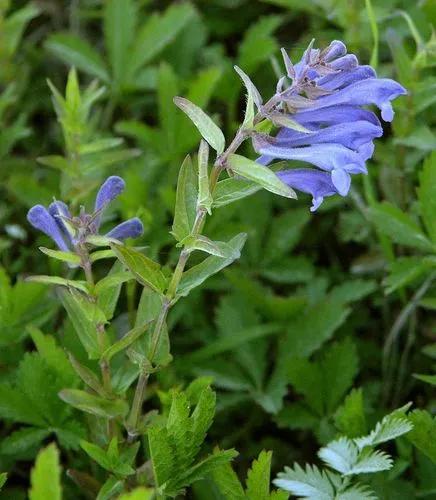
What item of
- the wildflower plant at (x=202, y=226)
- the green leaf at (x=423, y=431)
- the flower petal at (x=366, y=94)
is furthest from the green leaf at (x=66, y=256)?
the green leaf at (x=423, y=431)

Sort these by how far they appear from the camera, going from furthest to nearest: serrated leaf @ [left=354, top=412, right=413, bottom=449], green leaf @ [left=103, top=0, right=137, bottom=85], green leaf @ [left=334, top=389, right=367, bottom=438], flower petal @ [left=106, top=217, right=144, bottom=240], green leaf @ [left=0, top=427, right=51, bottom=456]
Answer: green leaf @ [left=103, top=0, right=137, bottom=85], green leaf @ [left=0, top=427, right=51, bottom=456], green leaf @ [left=334, top=389, right=367, bottom=438], flower petal @ [left=106, top=217, right=144, bottom=240], serrated leaf @ [left=354, top=412, right=413, bottom=449]

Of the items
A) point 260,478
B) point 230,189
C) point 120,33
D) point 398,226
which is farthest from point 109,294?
point 120,33

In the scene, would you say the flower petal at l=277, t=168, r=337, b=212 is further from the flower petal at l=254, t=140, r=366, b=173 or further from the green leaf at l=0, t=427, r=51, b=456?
the green leaf at l=0, t=427, r=51, b=456

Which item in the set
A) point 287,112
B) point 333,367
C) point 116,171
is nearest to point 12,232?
point 116,171

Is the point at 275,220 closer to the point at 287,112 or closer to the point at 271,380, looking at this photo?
the point at 271,380

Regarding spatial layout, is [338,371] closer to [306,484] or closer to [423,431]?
[423,431]

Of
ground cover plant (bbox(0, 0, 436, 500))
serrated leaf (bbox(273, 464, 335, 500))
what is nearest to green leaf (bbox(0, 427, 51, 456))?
ground cover plant (bbox(0, 0, 436, 500))

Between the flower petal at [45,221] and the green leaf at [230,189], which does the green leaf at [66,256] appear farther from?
Answer: the green leaf at [230,189]
